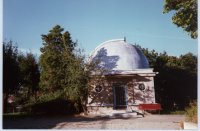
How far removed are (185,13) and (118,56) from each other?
7.52 metres

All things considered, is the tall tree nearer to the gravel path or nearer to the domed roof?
the domed roof

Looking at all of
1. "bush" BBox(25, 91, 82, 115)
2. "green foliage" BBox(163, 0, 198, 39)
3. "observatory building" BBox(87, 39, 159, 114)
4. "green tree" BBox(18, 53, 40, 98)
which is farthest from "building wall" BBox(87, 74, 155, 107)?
"green foliage" BBox(163, 0, 198, 39)

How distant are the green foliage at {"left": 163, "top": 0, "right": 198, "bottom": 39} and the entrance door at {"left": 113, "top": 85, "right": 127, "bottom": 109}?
6.94 metres

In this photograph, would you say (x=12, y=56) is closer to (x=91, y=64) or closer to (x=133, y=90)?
(x=91, y=64)

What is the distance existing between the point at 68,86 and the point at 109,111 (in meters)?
2.76

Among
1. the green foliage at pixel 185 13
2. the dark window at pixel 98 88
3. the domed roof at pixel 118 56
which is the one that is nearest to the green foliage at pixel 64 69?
the dark window at pixel 98 88

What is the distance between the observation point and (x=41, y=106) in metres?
17.8

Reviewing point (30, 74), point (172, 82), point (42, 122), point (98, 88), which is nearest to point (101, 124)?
point (42, 122)

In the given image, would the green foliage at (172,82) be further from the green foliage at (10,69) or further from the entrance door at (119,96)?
the green foliage at (10,69)

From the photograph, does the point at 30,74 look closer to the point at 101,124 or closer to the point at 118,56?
the point at 118,56

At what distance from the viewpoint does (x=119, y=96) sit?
17.5 metres

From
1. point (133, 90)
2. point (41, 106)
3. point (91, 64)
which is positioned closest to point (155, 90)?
point (133, 90)

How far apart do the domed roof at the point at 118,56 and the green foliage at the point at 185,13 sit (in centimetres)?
673

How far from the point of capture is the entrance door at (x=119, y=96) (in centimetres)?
1733
